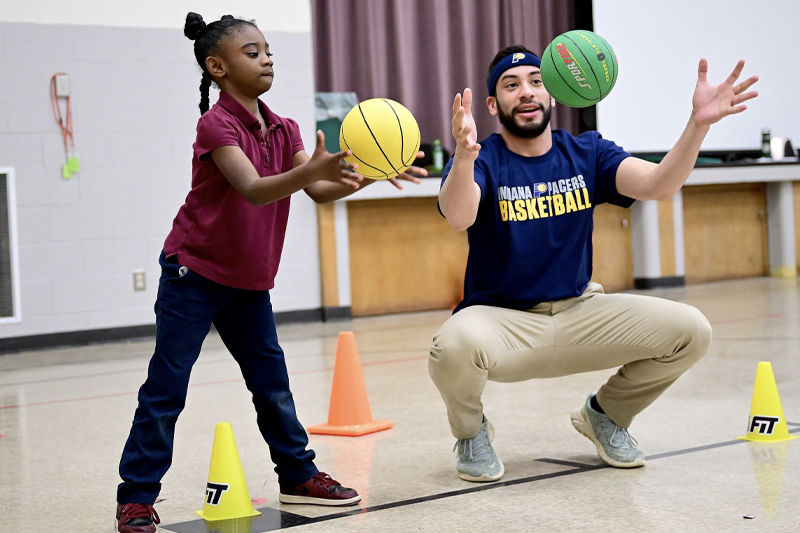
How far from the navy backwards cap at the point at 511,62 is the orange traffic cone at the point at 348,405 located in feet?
4.25

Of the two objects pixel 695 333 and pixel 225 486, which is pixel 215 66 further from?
pixel 695 333

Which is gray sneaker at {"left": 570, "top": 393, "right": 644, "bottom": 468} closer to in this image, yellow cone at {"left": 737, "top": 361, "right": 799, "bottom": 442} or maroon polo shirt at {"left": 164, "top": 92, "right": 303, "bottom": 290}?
yellow cone at {"left": 737, "top": 361, "right": 799, "bottom": 442}

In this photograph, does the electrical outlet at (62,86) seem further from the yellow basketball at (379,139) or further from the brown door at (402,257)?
the yellow basketball at (379,139)

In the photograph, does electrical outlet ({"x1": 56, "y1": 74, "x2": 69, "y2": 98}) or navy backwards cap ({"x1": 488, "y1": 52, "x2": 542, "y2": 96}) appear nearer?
navy backwards cap ({"x1": 488, "y1": 52, "x2": 542, "y2": 96})

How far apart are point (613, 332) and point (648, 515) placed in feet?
2.34

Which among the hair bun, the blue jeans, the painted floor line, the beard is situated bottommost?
the painted floor line

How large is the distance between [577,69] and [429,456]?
138cm

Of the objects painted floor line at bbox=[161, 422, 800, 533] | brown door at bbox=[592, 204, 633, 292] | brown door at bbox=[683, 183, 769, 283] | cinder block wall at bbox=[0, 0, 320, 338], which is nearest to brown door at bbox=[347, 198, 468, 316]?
brown door at bbox=[592, 204, 633, 292]

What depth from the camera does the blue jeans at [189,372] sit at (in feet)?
8.12

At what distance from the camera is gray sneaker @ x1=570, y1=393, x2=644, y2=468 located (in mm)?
2904

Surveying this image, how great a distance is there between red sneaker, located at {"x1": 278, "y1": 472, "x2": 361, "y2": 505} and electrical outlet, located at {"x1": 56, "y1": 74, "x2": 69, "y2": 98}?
5.44 meters

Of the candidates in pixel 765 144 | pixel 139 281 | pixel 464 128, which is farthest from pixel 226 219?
pixel 765 144

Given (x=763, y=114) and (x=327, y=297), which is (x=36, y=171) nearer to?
(x=327, y=297)

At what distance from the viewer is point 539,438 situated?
11.1 ft
